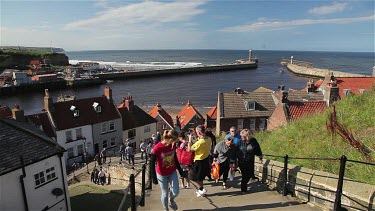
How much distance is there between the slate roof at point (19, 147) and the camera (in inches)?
569

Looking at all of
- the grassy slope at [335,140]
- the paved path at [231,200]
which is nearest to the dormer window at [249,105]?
the grassy slope at [335,140]

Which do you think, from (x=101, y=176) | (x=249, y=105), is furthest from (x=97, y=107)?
(x=249, y=105)

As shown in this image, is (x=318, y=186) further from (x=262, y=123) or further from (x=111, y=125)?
(x=111, y=125)

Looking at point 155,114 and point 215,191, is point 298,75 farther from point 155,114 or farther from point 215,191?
point 215,191

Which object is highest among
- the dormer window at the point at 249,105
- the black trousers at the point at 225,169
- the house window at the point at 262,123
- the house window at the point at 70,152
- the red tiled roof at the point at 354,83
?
the black trousers at the point at 225,169

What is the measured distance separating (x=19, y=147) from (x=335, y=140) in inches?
556

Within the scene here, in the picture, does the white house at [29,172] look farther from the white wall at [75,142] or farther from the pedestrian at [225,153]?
the white wall at [75,142]

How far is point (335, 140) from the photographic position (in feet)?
29.8

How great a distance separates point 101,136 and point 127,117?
394 cm

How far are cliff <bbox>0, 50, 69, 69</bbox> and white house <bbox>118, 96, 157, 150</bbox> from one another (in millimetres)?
109969

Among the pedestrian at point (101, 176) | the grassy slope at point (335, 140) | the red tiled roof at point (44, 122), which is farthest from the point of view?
the red tiled roof at point (44, 122)

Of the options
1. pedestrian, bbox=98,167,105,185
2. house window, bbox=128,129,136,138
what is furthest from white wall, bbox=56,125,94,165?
pedestrian, bbox=98,167,105,185

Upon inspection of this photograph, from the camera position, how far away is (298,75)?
4975 inches

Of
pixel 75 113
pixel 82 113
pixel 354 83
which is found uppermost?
pixel 354 83
